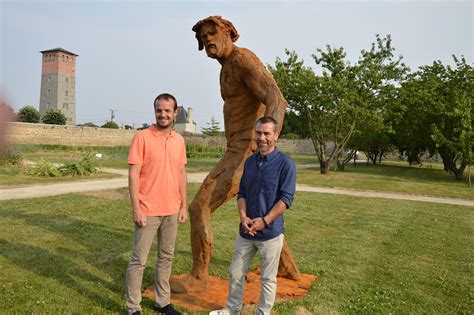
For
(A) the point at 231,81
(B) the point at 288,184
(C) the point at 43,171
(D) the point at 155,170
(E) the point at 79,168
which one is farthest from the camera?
(E) the point at 79,168

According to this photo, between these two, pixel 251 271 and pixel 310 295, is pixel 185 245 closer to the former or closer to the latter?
pixel 251 271

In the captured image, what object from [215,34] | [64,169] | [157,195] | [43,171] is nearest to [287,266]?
[157,195]

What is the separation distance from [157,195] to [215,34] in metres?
1.74

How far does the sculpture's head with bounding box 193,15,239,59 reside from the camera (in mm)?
4090

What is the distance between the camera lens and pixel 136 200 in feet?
10.9

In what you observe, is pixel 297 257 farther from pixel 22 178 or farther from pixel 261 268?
pixel 22 178

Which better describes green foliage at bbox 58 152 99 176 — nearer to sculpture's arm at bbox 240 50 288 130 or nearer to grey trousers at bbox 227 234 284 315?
sculpture's arm at bbox 240 50 288 130

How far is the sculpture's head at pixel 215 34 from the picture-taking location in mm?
4090

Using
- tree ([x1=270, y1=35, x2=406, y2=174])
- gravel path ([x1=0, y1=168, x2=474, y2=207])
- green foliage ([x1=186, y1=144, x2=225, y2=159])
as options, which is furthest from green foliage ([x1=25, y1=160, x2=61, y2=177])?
green foliage ([x1=186, y1=144, x2=225, y2=159])

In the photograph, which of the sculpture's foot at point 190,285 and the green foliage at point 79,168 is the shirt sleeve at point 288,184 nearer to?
the sculpture's foot at point 190,285

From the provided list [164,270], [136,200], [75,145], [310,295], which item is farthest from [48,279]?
[75,145]

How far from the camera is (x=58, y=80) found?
192 feet

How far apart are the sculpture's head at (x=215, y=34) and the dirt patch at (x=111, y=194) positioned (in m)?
7.58

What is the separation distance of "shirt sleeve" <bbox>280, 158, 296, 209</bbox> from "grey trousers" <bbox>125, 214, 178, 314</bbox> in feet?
3.49
